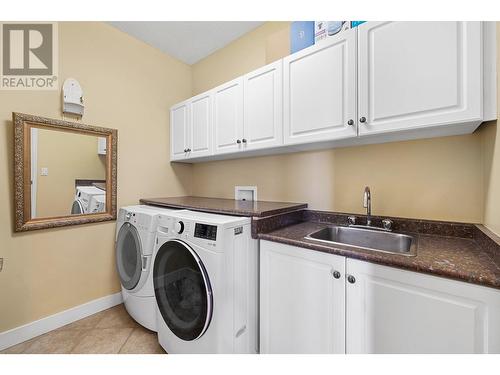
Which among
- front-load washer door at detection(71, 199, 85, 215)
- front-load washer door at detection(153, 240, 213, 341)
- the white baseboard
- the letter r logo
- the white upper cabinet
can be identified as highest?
the letter r logo

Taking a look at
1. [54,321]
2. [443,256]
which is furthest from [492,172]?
[54,321]

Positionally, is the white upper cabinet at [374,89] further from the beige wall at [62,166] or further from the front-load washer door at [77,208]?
the front-load washer door at [77,208]

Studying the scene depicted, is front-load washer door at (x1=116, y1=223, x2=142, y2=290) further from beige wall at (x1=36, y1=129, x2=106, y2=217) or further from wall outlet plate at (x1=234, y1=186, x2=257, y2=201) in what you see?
wall outlet plate at (x1=234, y1=186, x2=257, y2=201)

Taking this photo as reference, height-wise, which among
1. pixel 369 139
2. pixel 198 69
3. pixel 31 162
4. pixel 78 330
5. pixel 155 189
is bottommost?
pixel 78 330

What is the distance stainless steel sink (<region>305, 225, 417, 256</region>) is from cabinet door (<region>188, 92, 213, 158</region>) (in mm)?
1256

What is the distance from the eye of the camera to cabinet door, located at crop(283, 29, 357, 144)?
4.03 feet

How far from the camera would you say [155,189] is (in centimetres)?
239

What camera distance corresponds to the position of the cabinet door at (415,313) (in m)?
0.74

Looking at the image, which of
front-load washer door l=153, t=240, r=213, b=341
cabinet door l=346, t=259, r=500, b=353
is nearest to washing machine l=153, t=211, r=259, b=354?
front-load washer door l=153, t=240, r=213, b=341

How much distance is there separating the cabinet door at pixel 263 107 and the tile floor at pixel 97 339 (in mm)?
1669

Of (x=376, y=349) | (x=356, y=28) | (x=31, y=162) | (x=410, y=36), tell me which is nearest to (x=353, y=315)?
(x=376, y=349)

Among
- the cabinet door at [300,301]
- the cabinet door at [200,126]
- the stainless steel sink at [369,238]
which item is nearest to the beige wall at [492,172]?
the stainless steel sink at [369,238]

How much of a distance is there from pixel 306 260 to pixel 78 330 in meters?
1.92

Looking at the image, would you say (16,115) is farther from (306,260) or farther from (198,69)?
(306,260)
